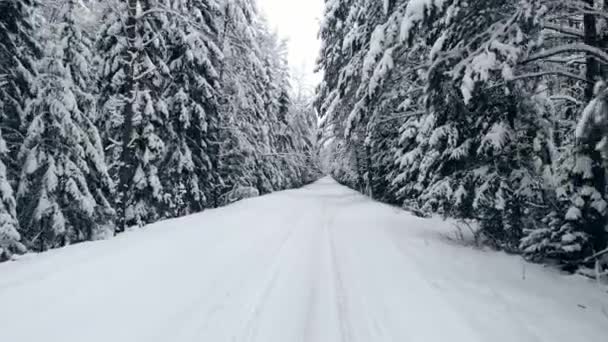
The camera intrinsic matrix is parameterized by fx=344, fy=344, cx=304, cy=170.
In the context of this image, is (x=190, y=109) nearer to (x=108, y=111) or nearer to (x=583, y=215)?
(x=108, y=111)

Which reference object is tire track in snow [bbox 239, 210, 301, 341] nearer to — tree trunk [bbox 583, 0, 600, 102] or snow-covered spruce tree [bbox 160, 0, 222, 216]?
tree trunk [bbox 583, 0, 600, 102]

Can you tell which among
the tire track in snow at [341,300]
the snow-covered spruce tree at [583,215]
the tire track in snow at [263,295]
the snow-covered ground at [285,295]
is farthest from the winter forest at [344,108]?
the tire track in snow at [263,295]

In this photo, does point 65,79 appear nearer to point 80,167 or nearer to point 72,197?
point 80,167

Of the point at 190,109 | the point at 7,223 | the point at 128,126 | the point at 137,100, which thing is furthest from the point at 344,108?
the point at 7,223

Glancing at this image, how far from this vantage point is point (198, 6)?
1450cm

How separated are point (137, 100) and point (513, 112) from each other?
10048mm

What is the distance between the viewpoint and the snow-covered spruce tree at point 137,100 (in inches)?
416

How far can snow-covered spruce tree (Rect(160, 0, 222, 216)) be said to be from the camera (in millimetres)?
13609

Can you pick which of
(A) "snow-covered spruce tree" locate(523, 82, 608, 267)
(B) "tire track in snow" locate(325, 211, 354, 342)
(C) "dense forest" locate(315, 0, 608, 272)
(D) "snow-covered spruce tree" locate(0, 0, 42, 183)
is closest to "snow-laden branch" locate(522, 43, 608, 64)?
(C) "dense forest" locate(315, 0, 608, 272)

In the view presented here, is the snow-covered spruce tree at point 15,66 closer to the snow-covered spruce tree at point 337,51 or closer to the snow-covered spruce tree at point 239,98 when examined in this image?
the snow-covered spruce tree at point 239,98

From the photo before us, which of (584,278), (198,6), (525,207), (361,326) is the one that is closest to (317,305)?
(361,326)

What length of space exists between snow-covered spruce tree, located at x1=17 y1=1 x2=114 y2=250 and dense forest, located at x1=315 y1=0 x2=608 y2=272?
9086 millimetres

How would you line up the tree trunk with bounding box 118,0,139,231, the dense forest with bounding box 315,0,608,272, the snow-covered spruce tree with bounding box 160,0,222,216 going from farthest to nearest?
the snow-covered spruce tree with bounding box 160,0,222,216 < the tree trunk with bounding box 118,0,139,231 < the dense forest with bounding box 315,0,608,272

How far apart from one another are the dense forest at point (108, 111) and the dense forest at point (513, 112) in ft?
23.4
